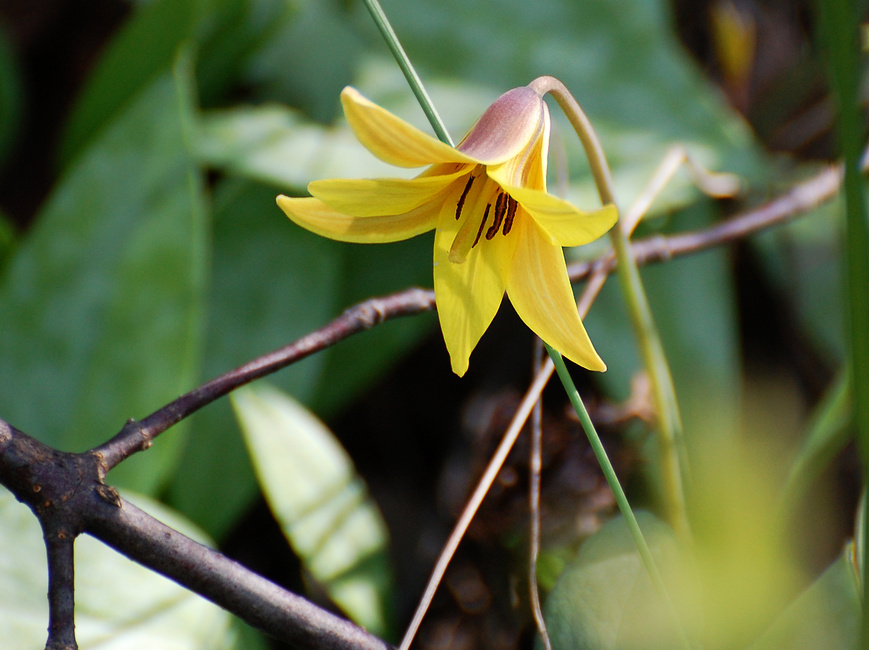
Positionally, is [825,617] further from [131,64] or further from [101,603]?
[131,64]

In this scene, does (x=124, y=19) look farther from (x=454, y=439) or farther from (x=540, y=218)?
(x=540, y=218)

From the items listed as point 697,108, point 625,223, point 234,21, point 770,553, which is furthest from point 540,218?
point 697,108

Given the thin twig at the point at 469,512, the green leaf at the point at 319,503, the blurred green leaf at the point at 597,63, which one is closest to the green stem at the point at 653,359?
the thin twig at the point at 469,512

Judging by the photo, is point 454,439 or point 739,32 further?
point 739,32

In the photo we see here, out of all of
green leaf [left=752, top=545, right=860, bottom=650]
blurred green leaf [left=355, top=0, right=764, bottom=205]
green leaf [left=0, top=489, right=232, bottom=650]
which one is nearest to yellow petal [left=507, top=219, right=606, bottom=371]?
green leaf [left=752, top=545, right=860, bottom=650]

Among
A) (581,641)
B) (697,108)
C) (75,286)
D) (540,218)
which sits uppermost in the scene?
(697,108)

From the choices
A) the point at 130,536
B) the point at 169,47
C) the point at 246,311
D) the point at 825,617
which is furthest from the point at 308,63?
the point at 825,617

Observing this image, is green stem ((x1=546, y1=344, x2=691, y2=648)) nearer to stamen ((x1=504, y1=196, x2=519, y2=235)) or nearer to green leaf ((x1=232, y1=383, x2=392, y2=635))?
stamen ((x1=504, y1=196, x2=519, y2=235))
